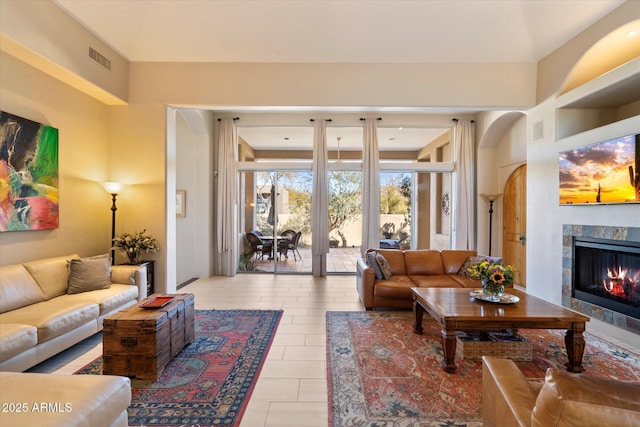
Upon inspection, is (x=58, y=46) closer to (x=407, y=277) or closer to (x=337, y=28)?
(x=337, y=28)

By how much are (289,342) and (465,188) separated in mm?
5329

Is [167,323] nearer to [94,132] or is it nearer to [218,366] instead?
[218,366]

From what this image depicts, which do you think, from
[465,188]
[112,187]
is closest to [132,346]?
[112,187]

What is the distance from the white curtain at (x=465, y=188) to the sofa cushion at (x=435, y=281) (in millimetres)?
2252

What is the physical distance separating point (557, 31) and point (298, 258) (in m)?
6.08

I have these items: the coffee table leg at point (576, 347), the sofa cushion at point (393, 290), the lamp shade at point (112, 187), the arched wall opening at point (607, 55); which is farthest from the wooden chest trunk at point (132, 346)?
the arched wall opening at point (607, 55)

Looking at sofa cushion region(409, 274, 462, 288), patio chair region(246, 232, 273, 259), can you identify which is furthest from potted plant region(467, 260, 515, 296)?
patio chair region(246, 232, 273, 259)

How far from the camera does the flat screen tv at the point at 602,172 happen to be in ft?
10.9

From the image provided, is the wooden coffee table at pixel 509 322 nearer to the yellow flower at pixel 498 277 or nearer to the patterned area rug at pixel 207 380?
the yellow flower at pixel 498 277

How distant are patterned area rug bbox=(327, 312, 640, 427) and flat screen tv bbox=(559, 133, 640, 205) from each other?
1.73m

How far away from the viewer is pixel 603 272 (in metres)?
3.74

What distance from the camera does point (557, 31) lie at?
4.13 m

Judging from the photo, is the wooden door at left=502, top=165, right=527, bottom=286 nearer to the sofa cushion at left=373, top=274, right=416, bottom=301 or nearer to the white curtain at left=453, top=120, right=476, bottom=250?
the white curtain at left=453, top=120, right=476, bottom=250

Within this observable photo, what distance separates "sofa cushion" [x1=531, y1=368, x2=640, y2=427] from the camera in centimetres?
91
